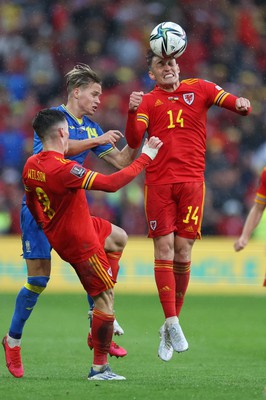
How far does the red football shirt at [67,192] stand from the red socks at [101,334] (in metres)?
0.45

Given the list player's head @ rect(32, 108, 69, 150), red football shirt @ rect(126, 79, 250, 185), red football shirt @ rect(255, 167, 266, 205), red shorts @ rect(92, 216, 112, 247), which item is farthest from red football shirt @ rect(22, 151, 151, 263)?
red football shirt @ rect(255, 167, 266, 205)

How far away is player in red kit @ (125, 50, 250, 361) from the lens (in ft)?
26.8

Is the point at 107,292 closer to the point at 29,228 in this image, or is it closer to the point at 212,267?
the point at 29,228

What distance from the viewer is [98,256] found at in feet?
23.7

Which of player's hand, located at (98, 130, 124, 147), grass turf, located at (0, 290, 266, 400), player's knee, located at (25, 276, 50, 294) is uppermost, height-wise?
player's hand, located at (98, 130, 124, 147)

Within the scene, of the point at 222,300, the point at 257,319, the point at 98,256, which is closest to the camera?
the point at 98,256

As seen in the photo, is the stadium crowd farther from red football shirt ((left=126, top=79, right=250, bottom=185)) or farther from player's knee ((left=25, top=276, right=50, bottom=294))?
player's knee ((left=25, top=276, right=50, bottom=294))

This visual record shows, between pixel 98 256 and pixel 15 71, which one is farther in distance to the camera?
pixel 15 71

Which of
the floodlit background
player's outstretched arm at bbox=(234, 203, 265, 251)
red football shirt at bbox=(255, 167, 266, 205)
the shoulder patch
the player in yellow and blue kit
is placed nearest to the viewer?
the shoulder patch

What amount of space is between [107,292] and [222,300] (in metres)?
7.78

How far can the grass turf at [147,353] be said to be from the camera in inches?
264

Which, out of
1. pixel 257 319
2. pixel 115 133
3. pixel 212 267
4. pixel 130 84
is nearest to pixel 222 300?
pixel 212 267

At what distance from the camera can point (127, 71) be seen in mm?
18469

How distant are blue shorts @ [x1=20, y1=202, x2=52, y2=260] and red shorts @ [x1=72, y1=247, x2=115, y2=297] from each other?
704 millimetres
